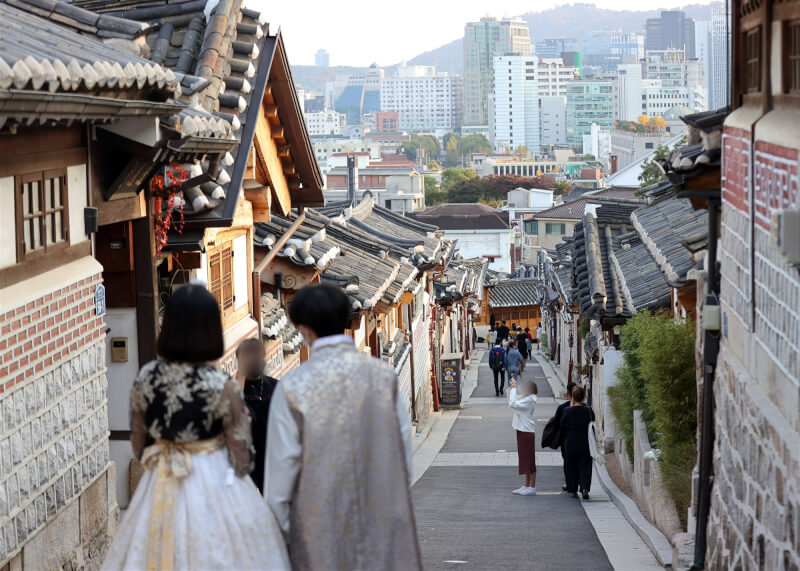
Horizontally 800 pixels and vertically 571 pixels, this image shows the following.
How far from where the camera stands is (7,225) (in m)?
7.13

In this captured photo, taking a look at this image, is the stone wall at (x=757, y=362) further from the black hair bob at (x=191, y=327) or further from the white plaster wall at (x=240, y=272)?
the white plaster wall at (x=240, y=272)

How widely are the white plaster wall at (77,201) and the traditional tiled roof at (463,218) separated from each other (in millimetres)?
87785

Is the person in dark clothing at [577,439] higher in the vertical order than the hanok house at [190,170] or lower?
lower

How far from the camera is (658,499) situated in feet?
41.1

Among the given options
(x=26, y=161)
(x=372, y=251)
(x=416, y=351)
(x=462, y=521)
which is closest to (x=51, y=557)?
(x=26, y=161)

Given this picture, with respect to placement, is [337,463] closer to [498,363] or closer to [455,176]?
[498,363]

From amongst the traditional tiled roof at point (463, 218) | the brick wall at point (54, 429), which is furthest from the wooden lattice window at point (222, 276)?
the traditional tiled roof at point (463, 218)

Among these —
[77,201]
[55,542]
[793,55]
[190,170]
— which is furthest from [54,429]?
[793,55]

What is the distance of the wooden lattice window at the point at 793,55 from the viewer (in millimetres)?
6728

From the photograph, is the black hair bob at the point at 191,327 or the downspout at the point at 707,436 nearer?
the black hair bob at the point at 191,327

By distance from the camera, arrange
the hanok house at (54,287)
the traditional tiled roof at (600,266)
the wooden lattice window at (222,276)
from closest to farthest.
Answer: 1. the hanok house at (54,287)
2. the wooden lattice window at (222,276)
3. the traditional tiled roof at (600,266)

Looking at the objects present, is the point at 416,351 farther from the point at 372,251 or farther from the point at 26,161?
the point at 26,161

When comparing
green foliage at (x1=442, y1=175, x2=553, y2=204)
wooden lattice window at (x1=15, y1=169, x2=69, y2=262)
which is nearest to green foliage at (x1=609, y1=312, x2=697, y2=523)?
wooden lattice window at (x1=15, y1=169, x2=69, y2=262)

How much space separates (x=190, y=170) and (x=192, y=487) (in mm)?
5294
